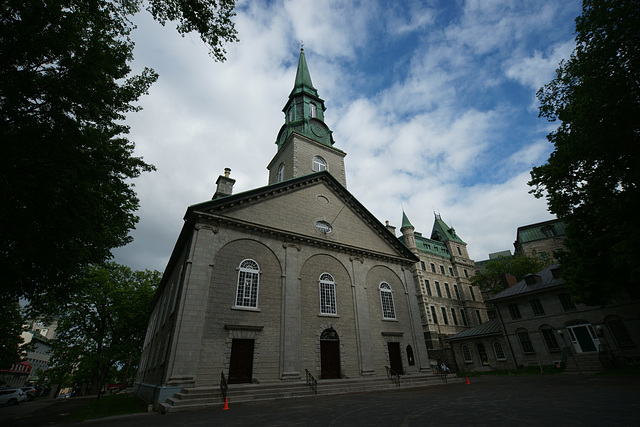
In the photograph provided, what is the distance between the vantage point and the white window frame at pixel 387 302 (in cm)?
2008

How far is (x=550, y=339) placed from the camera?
23969mm

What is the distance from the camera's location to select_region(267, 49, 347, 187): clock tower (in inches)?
998

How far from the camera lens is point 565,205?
1538cm

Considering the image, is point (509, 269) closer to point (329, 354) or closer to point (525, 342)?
point (525, 342)

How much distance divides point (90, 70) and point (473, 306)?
55.8 meters

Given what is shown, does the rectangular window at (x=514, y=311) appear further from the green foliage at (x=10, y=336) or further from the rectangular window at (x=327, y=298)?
the green foliage at (x=10, y=336)

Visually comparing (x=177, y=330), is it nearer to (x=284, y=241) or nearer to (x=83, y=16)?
(x=284, y=241)

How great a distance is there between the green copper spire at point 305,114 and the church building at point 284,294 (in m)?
4.88

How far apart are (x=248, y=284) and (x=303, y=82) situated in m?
23.3

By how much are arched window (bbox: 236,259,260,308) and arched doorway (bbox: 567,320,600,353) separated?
25.2m

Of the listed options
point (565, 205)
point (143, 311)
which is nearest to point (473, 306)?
point (565, 205)

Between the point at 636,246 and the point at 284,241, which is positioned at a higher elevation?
the point at 284,241

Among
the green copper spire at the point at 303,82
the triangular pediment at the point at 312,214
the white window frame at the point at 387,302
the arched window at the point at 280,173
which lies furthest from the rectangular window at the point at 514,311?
the green copper spire at the point at 303,82

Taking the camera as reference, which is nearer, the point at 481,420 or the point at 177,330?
the point at 481,420
